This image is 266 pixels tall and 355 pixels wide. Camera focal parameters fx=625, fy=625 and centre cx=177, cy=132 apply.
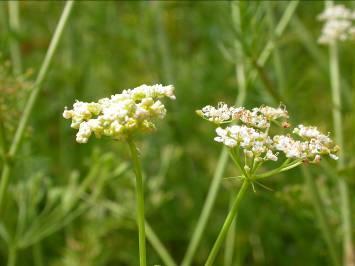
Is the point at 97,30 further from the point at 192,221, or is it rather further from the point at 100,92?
the point at 192,221

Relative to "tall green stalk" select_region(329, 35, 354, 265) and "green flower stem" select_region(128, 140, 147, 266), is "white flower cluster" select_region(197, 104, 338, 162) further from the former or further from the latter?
"tall green stalk" select_region(329, 35, 354, 265)

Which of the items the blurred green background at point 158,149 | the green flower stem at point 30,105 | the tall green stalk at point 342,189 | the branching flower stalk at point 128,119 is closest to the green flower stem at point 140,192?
the branching flower stalk at point 128,119

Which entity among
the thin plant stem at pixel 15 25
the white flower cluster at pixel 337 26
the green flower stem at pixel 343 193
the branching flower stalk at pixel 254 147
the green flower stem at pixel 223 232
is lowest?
the green flower stem at pixel 223 232

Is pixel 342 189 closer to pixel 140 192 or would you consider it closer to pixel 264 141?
pixel 264 141

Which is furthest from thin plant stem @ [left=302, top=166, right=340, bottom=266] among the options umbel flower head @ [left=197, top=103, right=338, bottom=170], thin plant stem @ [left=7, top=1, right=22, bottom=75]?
thin plant stem @ [left=7, top=1, right=22, bottom=75]

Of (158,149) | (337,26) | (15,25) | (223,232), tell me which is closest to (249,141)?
(223,232)

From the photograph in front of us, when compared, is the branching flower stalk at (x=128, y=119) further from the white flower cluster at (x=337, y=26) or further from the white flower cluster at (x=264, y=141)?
the white flower cluster at (x=337, y=26)
